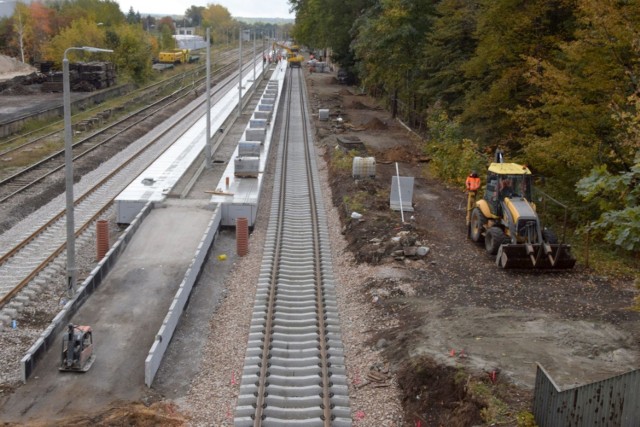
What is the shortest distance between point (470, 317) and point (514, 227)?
170 inches

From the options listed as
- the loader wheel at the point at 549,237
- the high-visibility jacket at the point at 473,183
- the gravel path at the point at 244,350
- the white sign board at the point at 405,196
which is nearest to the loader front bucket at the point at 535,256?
the loader wheel at the point at 549,237

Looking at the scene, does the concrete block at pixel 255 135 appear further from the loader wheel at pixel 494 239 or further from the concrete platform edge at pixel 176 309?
the loader wheel at pixel 494 239

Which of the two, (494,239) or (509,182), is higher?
(509,182)

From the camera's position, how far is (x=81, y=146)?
37.8m

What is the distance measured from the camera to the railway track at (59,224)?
19.0 meters

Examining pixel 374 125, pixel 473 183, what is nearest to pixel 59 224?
pixel 473 183

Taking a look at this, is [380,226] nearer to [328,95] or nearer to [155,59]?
[328,95]

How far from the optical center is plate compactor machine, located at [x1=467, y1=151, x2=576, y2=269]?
1856cm

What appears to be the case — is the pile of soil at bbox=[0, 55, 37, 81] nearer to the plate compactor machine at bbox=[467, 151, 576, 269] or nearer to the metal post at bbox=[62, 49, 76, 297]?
the metal post at bbox=[62, 49, 76, 297]

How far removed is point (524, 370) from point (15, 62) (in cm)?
8382

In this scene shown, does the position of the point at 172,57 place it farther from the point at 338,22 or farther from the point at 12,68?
the point at 338,22

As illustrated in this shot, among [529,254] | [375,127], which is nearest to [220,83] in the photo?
[375,127]

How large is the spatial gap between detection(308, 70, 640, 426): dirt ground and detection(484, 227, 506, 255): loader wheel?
0.46 metres

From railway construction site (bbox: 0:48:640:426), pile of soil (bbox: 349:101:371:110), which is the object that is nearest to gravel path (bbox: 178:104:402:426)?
railway construction site (bbox: 0:48:640:426)
